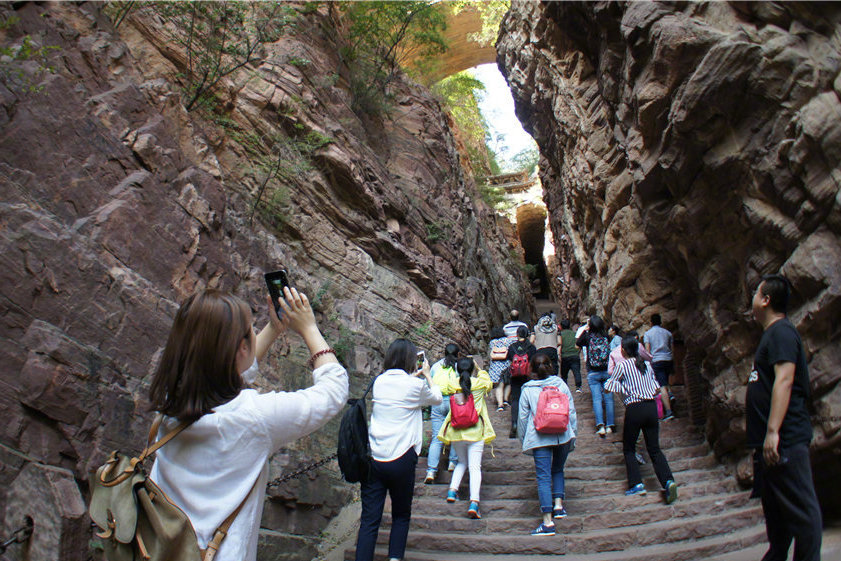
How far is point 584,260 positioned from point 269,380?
13177 mm

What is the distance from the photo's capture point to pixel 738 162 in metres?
7.18

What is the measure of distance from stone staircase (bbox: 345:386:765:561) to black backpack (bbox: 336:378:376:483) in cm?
179

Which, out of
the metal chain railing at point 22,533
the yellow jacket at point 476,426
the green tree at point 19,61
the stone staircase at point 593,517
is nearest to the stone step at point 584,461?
the stone staircase at point 593,517

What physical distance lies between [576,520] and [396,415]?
2759 millimetres

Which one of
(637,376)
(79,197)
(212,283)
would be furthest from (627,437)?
(79,197)

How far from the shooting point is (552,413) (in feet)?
18.7

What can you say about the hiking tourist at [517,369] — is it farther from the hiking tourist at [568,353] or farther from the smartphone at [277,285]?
the smartphone at [277,285]

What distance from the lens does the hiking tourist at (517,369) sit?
852cm

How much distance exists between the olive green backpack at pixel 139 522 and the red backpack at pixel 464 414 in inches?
187

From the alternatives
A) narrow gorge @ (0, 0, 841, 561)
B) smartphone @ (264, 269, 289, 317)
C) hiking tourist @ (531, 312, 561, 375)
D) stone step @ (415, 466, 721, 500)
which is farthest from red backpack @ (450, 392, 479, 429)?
smartphone @ (264, 269, 289, 317)

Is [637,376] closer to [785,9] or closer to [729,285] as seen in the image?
[729,285]

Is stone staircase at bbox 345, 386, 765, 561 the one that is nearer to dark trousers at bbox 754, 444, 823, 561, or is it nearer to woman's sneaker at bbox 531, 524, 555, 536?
woman's sneaker at bbox 531, 524, 555, 536

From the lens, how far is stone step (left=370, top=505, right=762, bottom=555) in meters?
5.48

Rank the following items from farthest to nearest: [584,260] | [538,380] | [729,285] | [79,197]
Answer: [584,260], [729,285], [538,380], [79,197]
